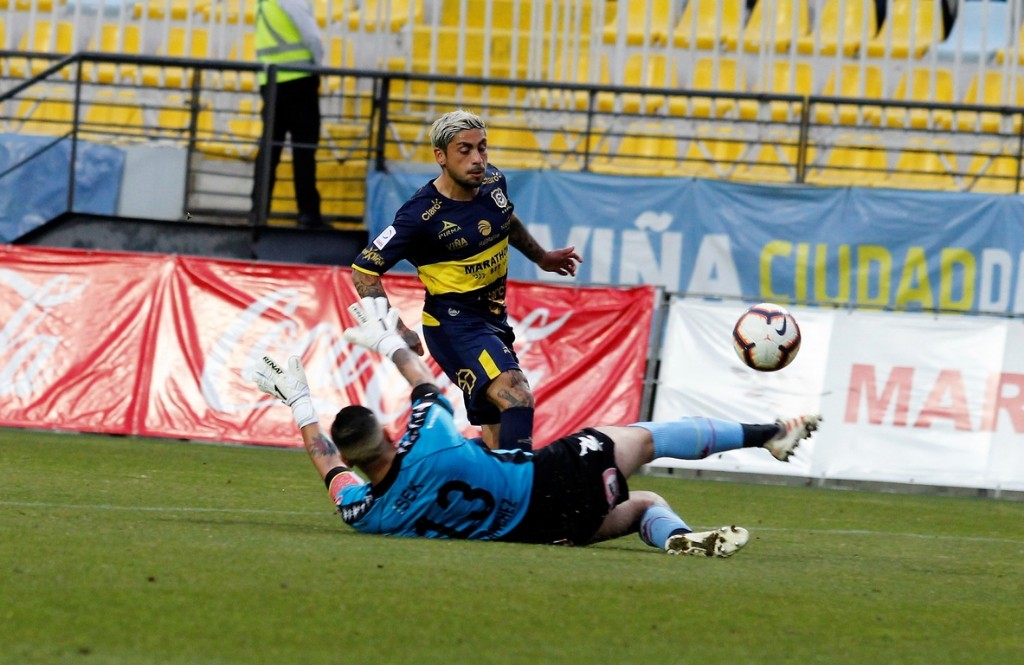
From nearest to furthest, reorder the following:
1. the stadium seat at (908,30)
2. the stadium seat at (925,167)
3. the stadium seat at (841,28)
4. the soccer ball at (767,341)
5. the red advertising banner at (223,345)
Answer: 1. the soccer ball at (767,341)
2. the red advertising banner at (223,345)
3. the stadium seat at (925,167)
4. the stadium seat at (841,28)
5. the stadium seat at (908,30)

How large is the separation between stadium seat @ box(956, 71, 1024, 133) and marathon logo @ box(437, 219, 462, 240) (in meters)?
11.7

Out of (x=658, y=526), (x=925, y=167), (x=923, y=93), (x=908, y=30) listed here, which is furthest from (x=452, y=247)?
(x=908, y=30)

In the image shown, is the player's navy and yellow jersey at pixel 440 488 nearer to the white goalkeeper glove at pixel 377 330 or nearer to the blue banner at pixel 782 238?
the white goalkeeper glove at pixel 377 330

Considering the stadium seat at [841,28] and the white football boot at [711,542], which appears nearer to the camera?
the white football boot at [711,542]

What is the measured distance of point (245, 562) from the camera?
6.49m

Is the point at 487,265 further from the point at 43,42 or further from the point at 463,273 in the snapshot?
the point at 43,42

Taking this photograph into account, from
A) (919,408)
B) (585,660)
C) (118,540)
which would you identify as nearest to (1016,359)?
(919,408)

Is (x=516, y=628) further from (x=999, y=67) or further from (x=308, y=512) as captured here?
(x=999, y=67)

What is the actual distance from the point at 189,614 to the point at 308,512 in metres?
3.98

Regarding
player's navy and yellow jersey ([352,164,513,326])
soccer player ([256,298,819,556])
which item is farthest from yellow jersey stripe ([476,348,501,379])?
soccer player ([256,298,819,556])

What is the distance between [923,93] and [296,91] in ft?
27.0

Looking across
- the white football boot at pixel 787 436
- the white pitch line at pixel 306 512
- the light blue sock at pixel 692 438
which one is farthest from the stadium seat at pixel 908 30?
the light blue sock at pixel 692 438

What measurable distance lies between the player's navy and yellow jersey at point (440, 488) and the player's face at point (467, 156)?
6.39ft

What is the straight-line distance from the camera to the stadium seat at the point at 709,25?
20.9m
